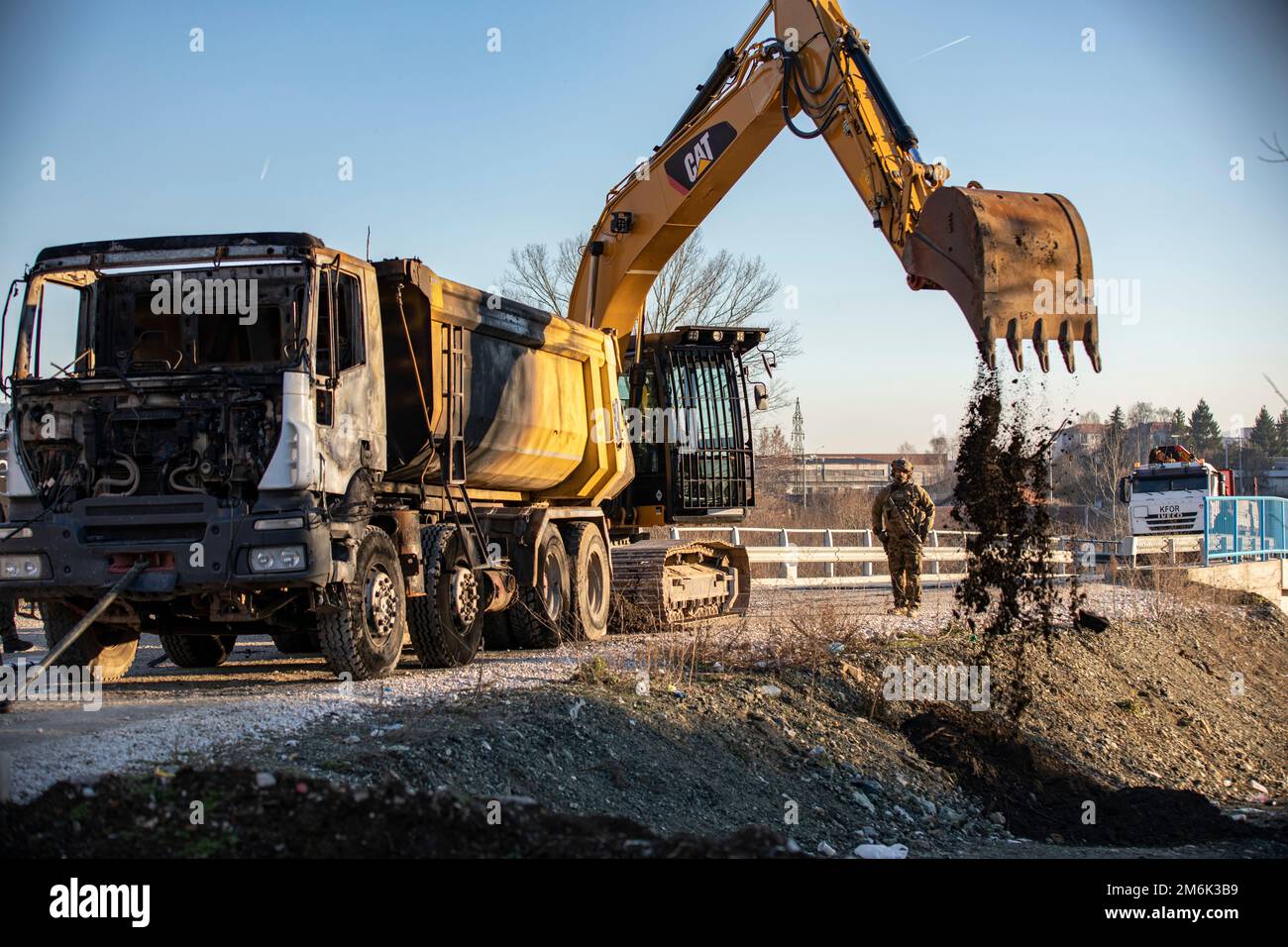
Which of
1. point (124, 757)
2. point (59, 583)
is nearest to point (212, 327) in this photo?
point (59, 583)

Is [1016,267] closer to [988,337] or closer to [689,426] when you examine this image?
[988,337]

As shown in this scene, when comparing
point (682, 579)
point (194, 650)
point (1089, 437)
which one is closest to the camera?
point (194, 650)

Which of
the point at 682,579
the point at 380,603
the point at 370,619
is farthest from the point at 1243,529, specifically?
the point at 370,619

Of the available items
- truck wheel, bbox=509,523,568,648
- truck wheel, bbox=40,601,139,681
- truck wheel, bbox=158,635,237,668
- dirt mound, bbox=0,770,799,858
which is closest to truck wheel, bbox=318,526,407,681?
truck wheel, bbox=40,601,139,681

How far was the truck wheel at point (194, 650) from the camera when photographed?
11473 millimetres

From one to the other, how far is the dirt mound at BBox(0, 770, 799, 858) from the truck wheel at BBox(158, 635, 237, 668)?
227 inches

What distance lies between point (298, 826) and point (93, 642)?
530 cm

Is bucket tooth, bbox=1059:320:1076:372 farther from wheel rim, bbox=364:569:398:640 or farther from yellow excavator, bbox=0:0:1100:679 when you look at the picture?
wheel rim, bbox=364:569:398:640

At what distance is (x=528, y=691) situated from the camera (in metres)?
8.94

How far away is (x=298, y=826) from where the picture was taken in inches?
217

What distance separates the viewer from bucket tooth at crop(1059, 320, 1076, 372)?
409 inches

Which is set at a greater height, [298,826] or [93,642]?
[93,642]

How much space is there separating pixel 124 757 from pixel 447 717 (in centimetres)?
201

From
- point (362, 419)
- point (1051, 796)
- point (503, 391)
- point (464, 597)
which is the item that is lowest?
point (1051, 796)
